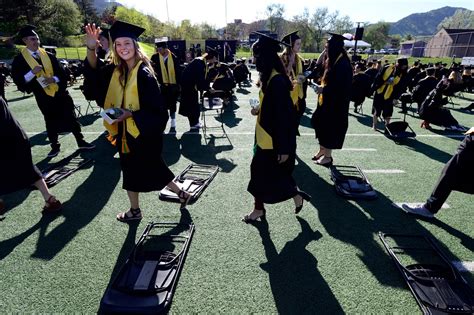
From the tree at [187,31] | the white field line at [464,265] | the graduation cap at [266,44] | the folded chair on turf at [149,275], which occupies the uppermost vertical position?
the tree at [187,31]

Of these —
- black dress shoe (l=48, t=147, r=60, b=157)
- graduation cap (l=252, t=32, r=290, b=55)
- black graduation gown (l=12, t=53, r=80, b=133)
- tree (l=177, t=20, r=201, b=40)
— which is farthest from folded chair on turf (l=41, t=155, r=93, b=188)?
tree (l=177, t=20, r=201, b=40)

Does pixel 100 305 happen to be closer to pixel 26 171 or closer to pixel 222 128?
pixel 26 171

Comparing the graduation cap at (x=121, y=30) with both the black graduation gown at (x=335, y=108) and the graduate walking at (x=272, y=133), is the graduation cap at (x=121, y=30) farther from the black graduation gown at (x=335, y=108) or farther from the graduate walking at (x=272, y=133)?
the black graduation gown at (x=335, y=108)

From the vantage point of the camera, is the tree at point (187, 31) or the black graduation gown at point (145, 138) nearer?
the black graduation gown at point (145, 138)

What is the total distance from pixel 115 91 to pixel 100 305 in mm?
2091

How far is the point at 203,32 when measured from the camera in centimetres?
6919

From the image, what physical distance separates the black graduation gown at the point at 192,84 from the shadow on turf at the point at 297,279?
495 centimetres

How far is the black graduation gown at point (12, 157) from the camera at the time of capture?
3.18m

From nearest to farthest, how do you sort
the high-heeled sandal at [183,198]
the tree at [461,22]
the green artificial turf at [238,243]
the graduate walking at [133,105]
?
1. the green artificial turf at [238,243]
2. the graduate walking at [133,105]
3. the high-heeled sandal at [183,198]
4. the tree at [461,22]

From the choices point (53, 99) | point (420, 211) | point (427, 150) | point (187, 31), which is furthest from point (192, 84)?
point (187, 31)

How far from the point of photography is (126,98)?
2918mm

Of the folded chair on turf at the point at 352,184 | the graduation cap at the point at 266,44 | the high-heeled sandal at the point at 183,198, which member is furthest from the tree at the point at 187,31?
the graduation cap at the point at 266,44

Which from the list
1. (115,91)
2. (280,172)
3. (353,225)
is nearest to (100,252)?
(115,91)

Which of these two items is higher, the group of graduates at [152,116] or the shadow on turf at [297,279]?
the group of graduates at [152,116]
